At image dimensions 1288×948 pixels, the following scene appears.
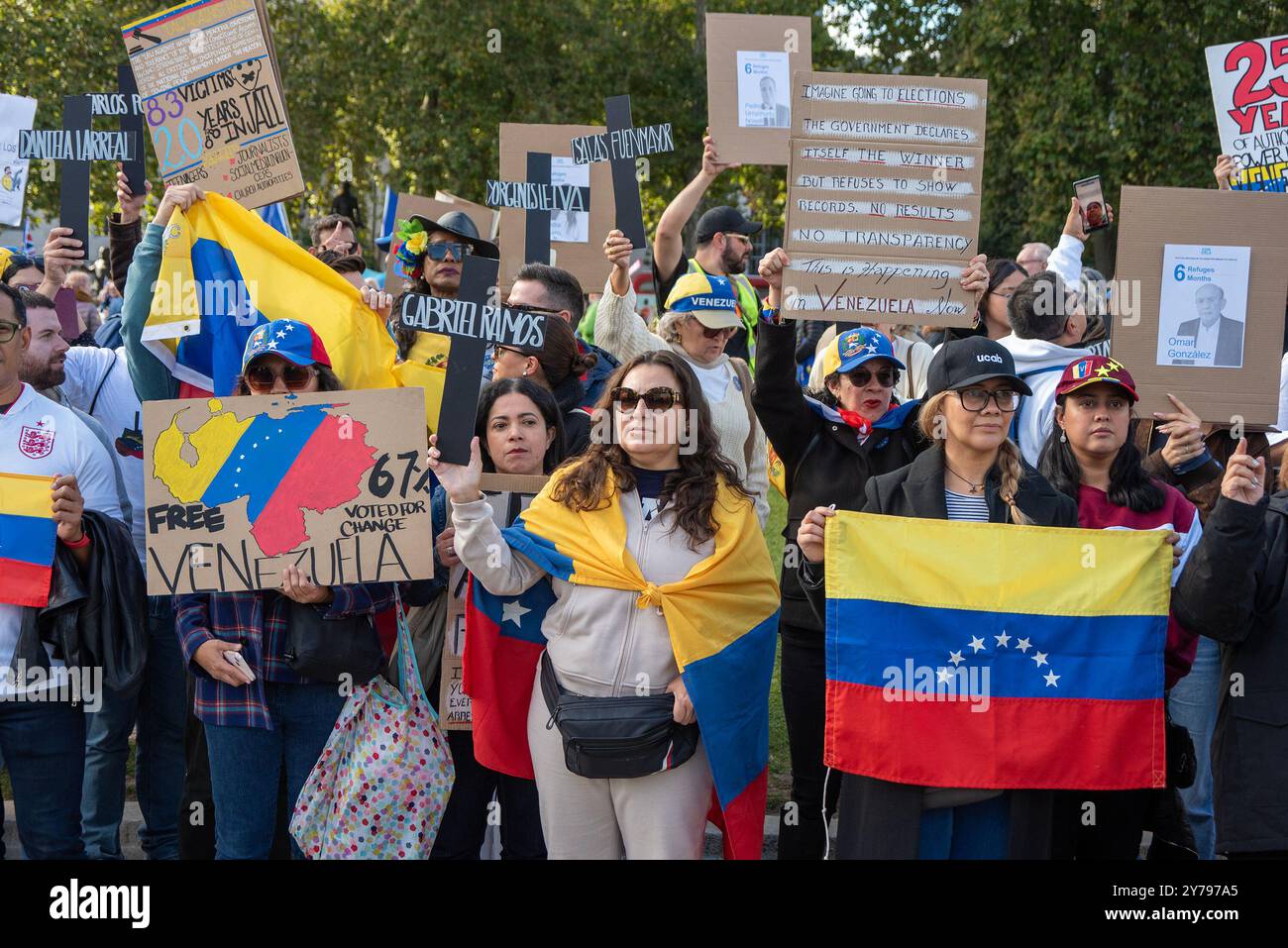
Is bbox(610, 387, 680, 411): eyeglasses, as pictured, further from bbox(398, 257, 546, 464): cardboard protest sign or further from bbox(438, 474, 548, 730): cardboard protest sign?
bbox(438, 474, 548, 730): cardboard protest sign

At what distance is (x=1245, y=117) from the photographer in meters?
6.49

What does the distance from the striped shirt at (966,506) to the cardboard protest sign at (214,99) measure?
123 inches

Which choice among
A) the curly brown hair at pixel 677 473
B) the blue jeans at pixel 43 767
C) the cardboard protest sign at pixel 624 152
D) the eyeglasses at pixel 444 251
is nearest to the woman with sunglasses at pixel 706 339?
the cardboard protest sign at pixel 624 152

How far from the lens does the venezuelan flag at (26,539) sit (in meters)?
4.29

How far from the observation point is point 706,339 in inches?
243

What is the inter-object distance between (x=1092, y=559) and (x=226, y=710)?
105 inches

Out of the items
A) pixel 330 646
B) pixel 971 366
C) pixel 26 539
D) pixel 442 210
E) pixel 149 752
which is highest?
pixel 442 210

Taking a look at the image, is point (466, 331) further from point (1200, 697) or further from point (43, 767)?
point (1200, 697)

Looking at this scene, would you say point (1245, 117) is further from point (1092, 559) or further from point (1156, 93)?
point (1156, 93)

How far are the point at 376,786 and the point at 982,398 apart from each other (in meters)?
2.21

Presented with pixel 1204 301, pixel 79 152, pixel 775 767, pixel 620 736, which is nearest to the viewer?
pixel 620 736

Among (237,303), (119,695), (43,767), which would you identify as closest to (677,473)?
(237,303)

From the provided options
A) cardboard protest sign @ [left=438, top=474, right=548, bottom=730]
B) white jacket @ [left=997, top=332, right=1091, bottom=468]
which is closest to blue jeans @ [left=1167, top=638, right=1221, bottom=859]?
white jacket @ [left=997, top=332, right=1091, bottom=468]
